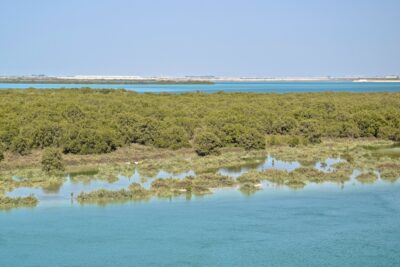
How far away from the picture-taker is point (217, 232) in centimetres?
2366

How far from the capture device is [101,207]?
2741 cm

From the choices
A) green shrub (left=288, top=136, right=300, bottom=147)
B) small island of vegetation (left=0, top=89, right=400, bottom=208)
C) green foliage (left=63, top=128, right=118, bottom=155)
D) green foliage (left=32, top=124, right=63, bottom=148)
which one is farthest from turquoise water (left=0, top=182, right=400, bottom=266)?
green shrub (left=288, top=136, right=300, bottom=147)

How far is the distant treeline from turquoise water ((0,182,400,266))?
13.1 m

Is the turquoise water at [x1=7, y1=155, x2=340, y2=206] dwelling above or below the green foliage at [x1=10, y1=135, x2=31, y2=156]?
below

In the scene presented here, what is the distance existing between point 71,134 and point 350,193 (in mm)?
18175

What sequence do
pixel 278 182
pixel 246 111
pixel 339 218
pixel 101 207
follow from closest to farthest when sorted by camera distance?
pixel 339 218
pixel 101 207
pixel 278 182
pixel 246 111

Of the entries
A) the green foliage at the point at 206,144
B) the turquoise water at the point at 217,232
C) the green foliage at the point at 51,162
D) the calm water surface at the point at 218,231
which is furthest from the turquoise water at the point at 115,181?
the green foliage at the point at 206,144

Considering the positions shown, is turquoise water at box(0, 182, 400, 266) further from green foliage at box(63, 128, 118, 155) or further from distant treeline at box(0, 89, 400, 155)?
distant treeline at box(0, 89, 400, 155)

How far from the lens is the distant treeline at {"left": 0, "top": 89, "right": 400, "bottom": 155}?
4066cm

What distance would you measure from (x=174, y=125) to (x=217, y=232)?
2428 centimetres

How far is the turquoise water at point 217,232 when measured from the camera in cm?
2088

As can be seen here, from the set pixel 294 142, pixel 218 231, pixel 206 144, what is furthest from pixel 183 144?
pixel 218 231

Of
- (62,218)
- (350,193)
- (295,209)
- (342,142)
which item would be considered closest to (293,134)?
(342,142)

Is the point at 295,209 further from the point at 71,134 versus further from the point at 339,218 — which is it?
the point at 71,134
